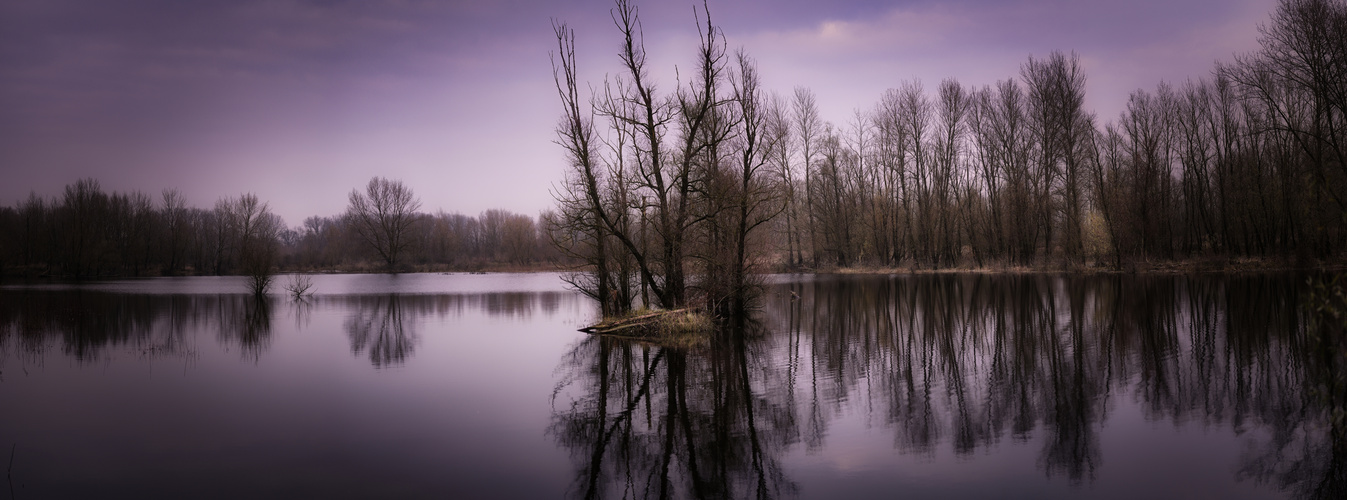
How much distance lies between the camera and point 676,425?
7.73m

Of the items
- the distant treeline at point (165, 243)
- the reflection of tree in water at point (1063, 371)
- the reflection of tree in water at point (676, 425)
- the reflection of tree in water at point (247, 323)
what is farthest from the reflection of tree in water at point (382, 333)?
the distant treeline at point (165, 243)

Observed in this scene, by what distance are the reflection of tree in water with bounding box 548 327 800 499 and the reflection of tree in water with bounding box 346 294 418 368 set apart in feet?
14.1

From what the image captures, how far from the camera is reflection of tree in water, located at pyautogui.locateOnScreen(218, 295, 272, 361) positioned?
1617cm

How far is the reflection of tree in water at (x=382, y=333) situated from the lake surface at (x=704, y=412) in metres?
0.19

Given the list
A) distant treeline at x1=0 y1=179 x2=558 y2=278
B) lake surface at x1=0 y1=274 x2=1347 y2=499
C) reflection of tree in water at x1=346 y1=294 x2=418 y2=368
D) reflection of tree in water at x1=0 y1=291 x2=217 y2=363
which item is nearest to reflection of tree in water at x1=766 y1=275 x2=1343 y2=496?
lake surface at x1=0 y1=274 x2=1347 y2=499

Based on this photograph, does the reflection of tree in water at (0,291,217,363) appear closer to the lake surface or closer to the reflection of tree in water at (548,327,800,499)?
the lake surface

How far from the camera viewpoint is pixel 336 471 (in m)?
6.49

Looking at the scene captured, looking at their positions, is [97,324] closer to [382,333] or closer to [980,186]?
[382,333]

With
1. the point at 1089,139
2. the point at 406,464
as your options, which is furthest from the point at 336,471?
the point at 1089,139

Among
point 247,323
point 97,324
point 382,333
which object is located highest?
point 97,324

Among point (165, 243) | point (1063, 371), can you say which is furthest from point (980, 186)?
point (165, 243)

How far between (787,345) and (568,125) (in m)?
8.10

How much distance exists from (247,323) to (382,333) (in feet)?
20.2

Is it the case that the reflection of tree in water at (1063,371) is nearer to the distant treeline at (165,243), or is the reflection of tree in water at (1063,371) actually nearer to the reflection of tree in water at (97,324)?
the reflection of tree in water at (97,324)
